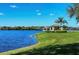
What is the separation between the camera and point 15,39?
1442 mm

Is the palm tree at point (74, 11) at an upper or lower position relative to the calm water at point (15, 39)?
upper

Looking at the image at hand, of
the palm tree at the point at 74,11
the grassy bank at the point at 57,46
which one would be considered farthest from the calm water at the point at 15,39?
the palm tree at the point at 74,11

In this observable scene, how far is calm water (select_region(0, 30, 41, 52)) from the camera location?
143cm

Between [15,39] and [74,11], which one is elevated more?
[74,11]

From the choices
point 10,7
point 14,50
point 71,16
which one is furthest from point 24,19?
point 71,16

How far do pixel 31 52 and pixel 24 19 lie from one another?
0.83ft

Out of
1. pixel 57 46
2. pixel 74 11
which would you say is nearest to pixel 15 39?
pixel 57 46

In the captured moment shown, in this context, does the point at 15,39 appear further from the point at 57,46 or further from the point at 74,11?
the point at 74,11

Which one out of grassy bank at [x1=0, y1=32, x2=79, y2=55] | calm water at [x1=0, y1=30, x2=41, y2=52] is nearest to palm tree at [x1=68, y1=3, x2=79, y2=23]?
grassy bank at [x1=0, y1=32, x2=79, y2=55]

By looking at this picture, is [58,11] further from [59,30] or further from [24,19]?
[24,19]

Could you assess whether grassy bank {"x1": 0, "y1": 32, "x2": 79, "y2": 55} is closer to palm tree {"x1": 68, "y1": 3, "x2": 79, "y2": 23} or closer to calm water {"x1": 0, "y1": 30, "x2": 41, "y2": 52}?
calm water {"x1": 0, "y1": 30, "x2": 41, "y2": 52}

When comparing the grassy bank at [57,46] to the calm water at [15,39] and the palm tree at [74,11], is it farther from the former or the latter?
the palm tree at [74,11]

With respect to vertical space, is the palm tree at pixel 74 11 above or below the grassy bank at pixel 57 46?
above

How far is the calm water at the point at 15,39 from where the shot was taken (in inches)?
56.4
